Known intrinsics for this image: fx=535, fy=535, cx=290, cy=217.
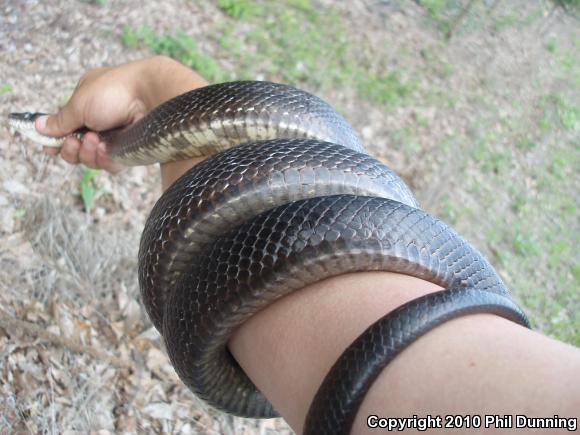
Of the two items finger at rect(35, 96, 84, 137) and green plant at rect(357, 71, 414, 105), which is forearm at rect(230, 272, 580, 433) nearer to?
finger at rect(35, 96, 84, 137)

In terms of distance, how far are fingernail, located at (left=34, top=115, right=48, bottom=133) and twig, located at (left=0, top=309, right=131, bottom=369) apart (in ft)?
4.25

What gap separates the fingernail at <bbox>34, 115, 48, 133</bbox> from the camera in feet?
12.0

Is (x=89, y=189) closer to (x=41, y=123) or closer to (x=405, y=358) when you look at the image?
(x=41, y=123)

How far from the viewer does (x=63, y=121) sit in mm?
3580

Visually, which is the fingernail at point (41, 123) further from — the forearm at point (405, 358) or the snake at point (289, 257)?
the forearm at point (405, 358)

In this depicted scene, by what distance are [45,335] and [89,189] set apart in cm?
145

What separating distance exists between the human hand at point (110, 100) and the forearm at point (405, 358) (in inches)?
81.1

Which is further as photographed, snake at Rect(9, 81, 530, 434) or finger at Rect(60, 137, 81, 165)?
finger at Rect(60, 137, 81, 165)

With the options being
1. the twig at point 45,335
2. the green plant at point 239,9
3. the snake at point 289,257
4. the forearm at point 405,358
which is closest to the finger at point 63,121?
the twig at point 45,335

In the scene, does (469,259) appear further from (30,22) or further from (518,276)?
(30,22)

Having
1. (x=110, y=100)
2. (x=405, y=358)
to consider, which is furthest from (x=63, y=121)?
(x=405, y=358)

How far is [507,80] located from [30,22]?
7239 millimetres

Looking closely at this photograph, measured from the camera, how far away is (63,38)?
18.1 ft

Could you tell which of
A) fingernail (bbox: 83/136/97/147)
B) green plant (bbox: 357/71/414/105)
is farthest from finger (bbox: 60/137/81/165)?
green plant (bbox: 357/71/414/105)
